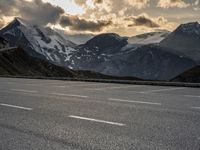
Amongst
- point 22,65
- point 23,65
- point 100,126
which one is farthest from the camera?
point 23,65

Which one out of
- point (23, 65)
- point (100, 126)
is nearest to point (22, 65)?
point (23, 65)

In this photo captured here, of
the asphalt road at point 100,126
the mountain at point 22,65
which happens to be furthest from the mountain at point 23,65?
the asphalt road at point 100,126

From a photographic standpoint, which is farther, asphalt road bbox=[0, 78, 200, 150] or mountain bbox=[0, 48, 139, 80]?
mountain bbox=[0, 48, 139, 80]

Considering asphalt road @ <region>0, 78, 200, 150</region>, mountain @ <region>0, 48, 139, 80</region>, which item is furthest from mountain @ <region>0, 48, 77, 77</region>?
asphalt road @ <region>0, 78, 200, 150</region>

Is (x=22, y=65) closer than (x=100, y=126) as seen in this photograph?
No

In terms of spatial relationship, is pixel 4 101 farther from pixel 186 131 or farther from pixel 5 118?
pixel 186 131

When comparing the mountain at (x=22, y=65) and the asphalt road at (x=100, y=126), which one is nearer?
the asphalt road at (x=100, y=126)

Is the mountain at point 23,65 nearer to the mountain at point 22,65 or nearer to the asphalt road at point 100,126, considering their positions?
the mountain at point 22,65

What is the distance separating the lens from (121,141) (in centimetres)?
707

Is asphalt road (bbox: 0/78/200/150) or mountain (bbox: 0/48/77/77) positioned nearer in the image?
asphalt road (bbox: 0/78/200/150)

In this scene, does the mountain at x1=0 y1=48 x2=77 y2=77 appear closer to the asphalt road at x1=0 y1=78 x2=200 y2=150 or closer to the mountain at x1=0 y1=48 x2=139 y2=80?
the mountain at x1=0 y1=48 x2=139 y2=80

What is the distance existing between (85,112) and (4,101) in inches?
179

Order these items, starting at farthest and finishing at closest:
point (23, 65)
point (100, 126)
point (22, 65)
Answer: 1. point (23, 65)
2. point (22, 65)
3. point (100, 126)

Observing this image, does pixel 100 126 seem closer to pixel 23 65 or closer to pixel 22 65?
pixel 22 65
